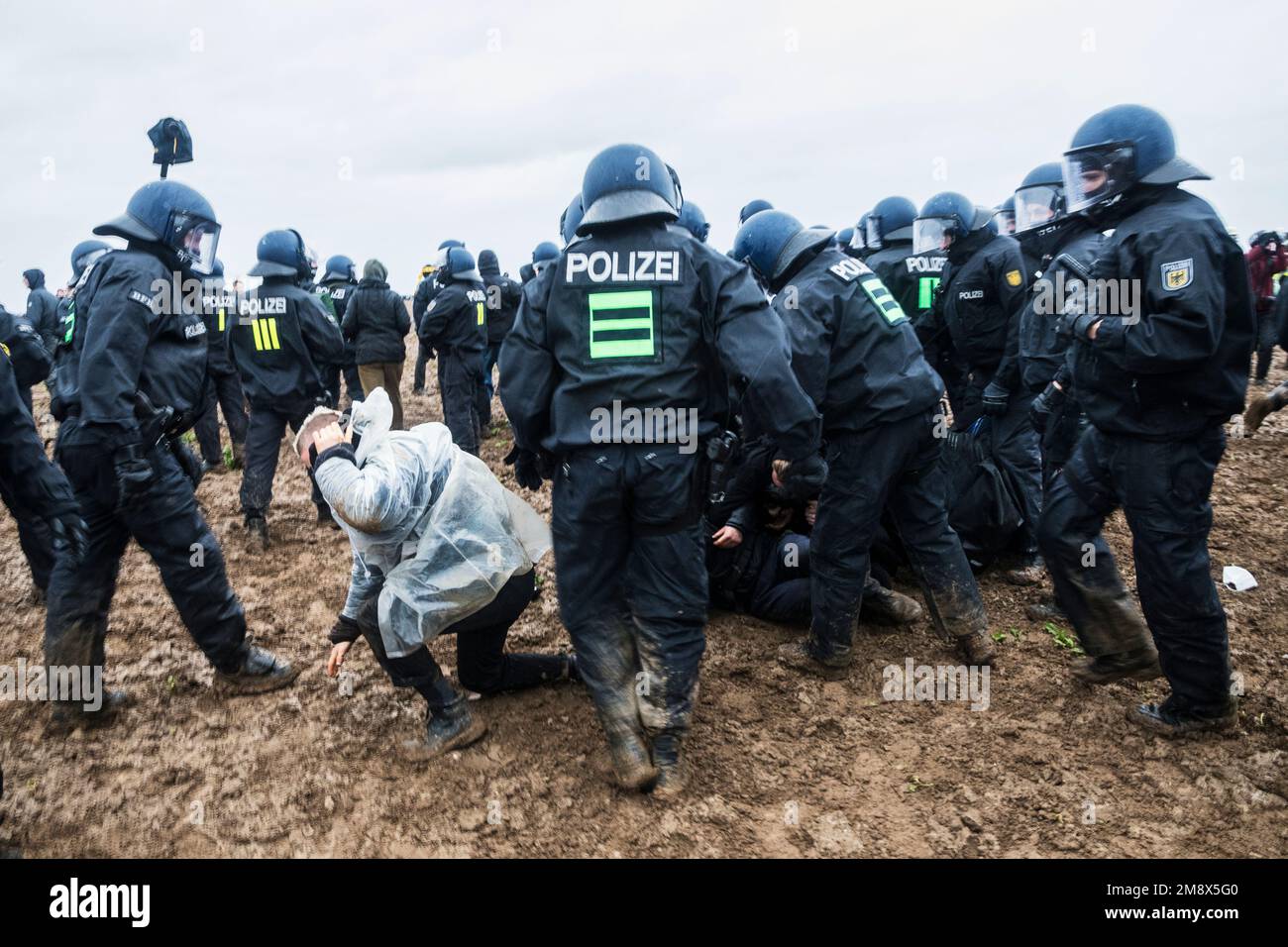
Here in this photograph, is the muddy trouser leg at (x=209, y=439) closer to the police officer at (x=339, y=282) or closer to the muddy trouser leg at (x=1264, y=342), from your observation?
the police officer at (x=339, y=282)

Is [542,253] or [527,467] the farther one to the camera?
[542,253]

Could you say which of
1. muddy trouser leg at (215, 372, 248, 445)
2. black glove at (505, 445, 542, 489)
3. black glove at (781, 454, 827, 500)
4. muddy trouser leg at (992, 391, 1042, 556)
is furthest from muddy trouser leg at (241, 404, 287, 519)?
muddy trouser leg at (992, 391, 1042, 556)

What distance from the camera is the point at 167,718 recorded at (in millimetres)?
3488

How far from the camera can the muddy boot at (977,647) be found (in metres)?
3.62

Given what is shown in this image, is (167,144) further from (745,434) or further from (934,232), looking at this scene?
(934,232)

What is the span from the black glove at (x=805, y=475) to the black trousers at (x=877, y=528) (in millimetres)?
577

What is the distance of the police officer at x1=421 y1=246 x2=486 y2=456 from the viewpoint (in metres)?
7.71

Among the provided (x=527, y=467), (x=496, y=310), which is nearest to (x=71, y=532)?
(x=527, y=467)

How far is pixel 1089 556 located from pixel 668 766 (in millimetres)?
1882

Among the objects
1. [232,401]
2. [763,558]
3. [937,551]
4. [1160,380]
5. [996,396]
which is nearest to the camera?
[1160,380]

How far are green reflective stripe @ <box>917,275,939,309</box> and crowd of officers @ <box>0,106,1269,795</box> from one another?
1.37 meters

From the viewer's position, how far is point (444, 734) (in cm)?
312

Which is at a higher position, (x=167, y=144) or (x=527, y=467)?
(x=167, y=144)

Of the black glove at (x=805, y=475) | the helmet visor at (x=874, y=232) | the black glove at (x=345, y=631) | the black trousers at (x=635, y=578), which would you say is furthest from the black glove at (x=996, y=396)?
the black glove at (x=345, y=631)
